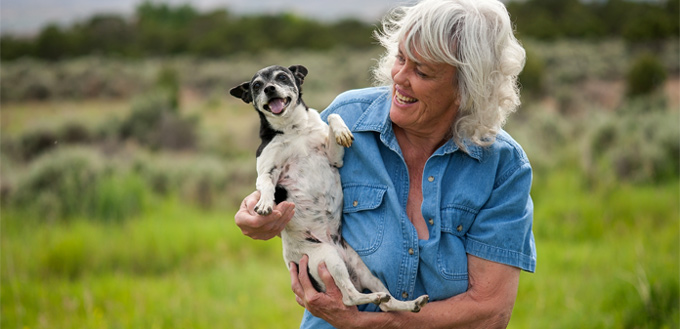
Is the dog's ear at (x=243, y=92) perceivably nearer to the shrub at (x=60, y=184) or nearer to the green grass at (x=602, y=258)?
the green grass at (x=602, y=258)

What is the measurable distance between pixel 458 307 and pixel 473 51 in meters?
1.15

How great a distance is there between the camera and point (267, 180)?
2779 mm

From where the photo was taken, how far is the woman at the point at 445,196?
2527mm

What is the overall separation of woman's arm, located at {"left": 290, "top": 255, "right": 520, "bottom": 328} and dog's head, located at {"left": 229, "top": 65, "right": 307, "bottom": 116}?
89 cm

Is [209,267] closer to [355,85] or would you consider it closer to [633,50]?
[355,85]

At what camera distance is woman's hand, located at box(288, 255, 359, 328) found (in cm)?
255

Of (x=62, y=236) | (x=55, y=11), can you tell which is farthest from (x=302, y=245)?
(x=55, y=11)

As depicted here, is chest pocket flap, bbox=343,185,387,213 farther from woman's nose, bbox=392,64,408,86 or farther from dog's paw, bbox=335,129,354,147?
woman's nose, bbox=392,64,408,86

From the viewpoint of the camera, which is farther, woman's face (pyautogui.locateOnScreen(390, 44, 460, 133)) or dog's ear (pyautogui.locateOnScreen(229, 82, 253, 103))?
dog's ear (pyautogui.locateOnScreen(229, 82, 253, 103))

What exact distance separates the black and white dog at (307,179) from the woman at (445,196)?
67 millimetres

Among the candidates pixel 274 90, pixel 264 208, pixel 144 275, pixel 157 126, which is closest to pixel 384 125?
pixel 274 90

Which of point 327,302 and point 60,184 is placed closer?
point 327,302

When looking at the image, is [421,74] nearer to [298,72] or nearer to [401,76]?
[401,76]

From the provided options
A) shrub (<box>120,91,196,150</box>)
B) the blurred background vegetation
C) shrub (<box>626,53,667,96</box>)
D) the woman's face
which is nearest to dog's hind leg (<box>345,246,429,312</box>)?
the woman's face
